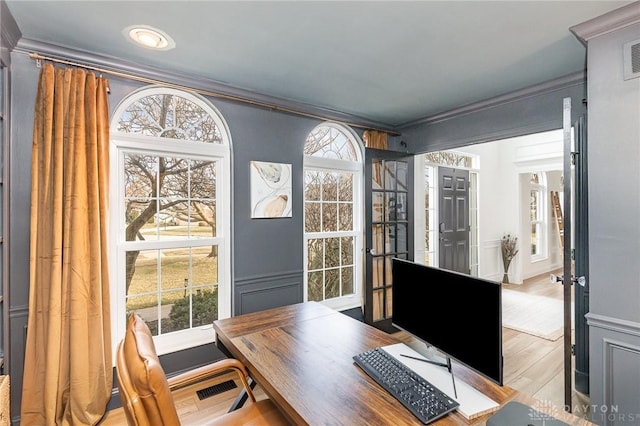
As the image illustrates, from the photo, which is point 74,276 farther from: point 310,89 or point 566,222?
point 566,222

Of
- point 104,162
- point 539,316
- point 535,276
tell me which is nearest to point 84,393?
point 104,162

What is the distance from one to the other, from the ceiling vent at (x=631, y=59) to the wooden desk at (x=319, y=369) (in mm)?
1829

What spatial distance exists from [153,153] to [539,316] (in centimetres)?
493

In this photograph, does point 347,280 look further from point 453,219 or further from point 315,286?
point 453,219

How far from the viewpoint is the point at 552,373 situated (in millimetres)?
2779

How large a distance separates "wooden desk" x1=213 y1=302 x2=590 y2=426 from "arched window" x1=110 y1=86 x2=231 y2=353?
97 cm

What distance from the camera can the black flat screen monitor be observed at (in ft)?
3.41

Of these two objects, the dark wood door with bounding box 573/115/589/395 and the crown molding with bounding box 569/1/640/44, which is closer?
the crown molding with bounding box 569/1/640/44

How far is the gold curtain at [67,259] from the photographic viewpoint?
1.91 m

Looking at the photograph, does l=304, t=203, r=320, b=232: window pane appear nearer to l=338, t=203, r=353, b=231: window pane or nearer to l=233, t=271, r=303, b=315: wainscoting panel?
l=338, t=203, r=353, b=231: window pane

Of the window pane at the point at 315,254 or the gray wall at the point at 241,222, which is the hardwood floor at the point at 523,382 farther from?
the window pane at the point at 315,254

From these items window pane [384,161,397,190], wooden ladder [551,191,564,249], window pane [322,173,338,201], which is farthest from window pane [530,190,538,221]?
window pane [322,173,338,201]

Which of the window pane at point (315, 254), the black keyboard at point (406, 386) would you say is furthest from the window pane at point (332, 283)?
the black keyboard at point (406, 386)

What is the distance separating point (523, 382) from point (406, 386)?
222cm
